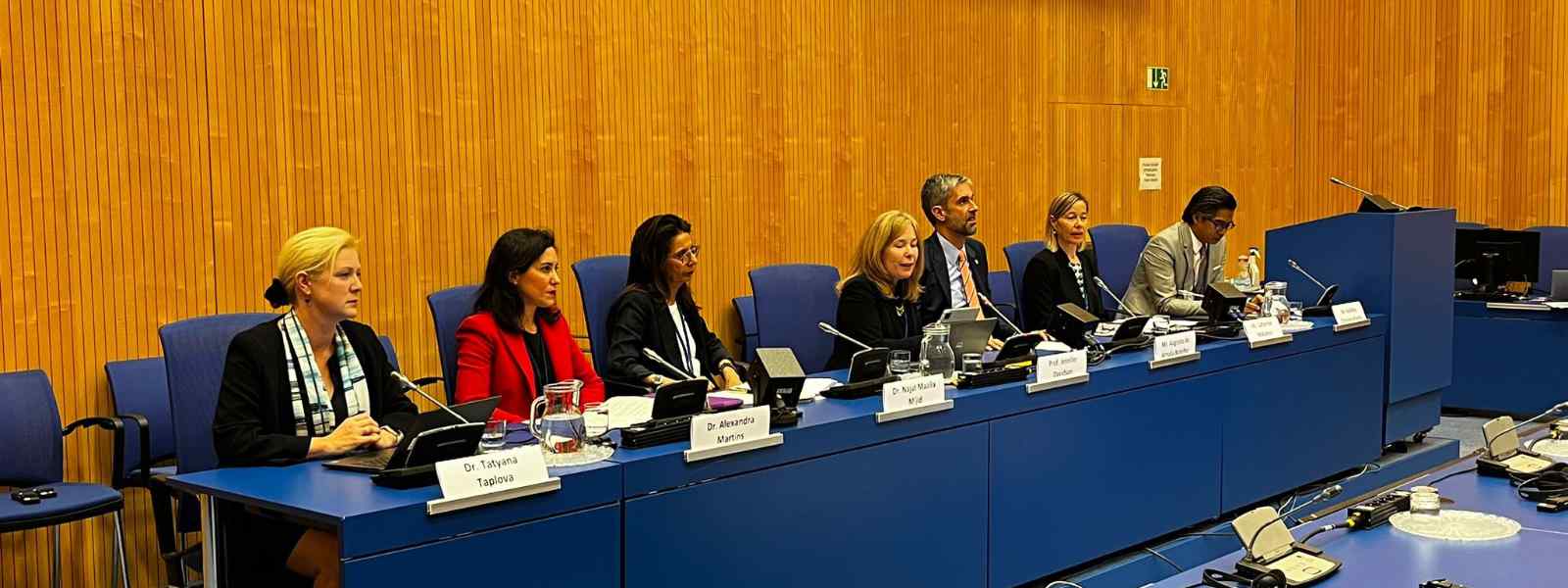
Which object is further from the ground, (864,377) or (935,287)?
(935,287)

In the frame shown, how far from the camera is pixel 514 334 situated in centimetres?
445

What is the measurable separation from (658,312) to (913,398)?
126 centimetres

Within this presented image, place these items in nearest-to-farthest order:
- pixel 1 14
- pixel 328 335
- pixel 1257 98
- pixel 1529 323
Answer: pixel 328 335 → pixel 1 14 → pixel 1529 323 → pixel 1257 98

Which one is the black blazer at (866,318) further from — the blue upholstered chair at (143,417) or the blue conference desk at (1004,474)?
the blue upholstered chair at (143,417)

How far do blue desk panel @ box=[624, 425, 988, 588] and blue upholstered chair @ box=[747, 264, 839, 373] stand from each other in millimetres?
1768

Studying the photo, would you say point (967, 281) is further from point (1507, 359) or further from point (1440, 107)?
point (1440, 107)

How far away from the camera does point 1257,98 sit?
9.57 metres

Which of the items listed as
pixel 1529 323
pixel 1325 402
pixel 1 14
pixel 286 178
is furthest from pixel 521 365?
pixel 1529 323

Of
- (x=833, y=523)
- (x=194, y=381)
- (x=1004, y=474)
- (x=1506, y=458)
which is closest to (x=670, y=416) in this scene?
(x=833, y=523)

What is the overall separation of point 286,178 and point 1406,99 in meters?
7.23

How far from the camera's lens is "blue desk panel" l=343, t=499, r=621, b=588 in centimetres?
280

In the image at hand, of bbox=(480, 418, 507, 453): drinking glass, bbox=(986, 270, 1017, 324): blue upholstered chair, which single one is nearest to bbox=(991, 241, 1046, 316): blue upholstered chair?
bbox=(986, 270, 1017, 324): blue upholstered chair

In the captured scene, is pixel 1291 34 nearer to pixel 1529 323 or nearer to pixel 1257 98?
pixel 1257 98

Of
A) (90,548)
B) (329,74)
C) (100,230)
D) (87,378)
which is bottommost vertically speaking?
(90,548)
